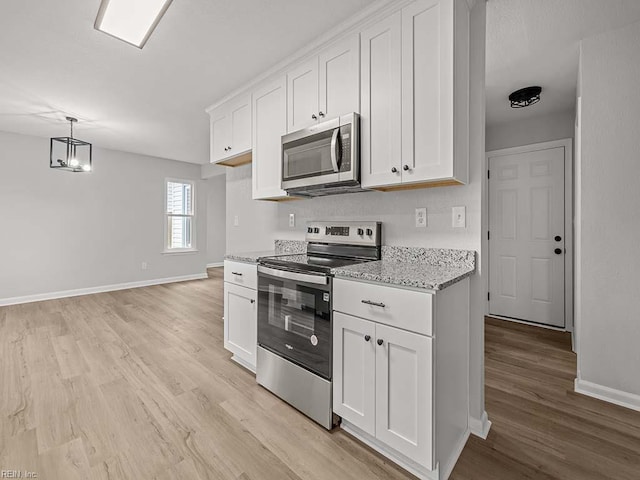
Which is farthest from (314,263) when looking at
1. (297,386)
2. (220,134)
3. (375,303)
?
(220,134)

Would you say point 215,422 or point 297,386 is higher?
point 297,386

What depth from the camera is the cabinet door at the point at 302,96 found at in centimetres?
217

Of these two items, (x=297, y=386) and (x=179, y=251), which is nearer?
(x=297, y=386)

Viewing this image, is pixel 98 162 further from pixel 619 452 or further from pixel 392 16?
pixel 619 452

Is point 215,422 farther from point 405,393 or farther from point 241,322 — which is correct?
point 405,393

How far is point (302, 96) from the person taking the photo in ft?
7.40

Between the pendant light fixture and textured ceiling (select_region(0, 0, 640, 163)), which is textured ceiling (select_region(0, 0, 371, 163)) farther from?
the pendant light fixture

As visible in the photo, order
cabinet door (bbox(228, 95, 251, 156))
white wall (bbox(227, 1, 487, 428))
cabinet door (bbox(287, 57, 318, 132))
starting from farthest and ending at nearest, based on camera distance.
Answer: cabinet door (bbox(228, 95, 251, 156)) < cabinet door (bbox(287, 57, 318, 132)) < white wall (bbox(227, 1, 487, 428))

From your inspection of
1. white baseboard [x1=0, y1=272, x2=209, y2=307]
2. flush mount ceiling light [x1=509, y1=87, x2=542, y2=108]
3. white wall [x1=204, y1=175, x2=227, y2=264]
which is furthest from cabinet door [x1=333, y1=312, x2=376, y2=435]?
white wall [x1=204, y1=175, x2=227, y2=264]

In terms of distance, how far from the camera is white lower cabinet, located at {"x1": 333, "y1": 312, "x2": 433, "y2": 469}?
1350 mm

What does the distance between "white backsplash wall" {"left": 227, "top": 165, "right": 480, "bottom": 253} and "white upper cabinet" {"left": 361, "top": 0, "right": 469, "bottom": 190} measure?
19 cm

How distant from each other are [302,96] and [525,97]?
2.26 m

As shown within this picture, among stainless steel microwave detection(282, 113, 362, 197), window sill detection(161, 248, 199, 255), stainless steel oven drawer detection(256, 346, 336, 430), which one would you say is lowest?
stainless steel oven drawer detection(256, 346, 336, 430)

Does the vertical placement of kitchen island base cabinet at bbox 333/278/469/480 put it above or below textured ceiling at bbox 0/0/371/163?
below
